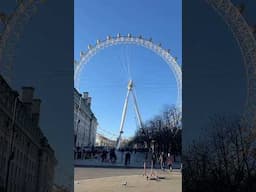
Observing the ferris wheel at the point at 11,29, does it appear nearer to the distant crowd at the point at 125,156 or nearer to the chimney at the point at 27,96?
the chimney at the point at 27,96

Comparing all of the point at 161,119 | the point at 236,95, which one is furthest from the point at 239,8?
the point at 161,119

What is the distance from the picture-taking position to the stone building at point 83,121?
1570 cm

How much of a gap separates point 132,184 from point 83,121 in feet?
10.2

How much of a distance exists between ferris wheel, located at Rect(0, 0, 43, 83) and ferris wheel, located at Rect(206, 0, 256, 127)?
4767 mm

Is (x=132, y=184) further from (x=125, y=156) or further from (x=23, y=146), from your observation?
(x=23, y=146)

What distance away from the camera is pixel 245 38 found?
14.3 metres

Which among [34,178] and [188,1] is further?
[188,1]

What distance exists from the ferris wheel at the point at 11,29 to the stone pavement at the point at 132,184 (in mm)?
3427

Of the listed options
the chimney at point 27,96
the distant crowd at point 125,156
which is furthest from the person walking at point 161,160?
the chimney at point 27,96

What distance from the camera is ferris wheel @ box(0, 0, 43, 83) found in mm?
14094

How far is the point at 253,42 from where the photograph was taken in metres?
14.3

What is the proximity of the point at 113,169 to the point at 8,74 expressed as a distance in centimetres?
407

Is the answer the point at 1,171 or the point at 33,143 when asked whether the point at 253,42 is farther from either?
the point at 1,171

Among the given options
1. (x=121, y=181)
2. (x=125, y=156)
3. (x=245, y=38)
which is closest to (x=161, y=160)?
(x=121, y=181)
